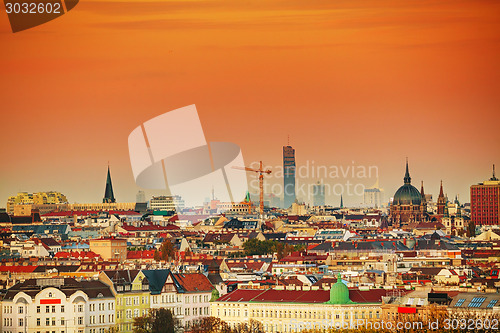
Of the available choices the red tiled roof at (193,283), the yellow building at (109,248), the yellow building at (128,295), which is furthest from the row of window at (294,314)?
the yellow building at (109,248)

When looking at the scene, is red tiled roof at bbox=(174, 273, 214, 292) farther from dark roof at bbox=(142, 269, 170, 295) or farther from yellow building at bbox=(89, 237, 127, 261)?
yellow building at bbox=(89, 237, 127, 261)

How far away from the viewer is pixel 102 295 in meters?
68.0

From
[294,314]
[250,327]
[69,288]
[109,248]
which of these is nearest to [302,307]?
[294,314]

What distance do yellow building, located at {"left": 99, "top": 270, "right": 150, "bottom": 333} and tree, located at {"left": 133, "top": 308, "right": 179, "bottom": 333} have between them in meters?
1.34

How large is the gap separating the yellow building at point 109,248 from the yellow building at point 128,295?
52.4 metres

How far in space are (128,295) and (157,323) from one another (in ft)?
11.6

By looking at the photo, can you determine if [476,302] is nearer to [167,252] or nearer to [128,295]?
[128,295]

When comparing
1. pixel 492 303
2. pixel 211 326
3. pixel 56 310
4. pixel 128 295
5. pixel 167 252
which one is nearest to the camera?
pixel 492 303

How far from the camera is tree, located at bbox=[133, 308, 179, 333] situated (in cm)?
6556

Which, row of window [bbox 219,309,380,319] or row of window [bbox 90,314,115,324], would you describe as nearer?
row of window [bbox 219,309,380,319]

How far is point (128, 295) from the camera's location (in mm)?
69188

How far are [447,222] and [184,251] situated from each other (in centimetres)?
6599

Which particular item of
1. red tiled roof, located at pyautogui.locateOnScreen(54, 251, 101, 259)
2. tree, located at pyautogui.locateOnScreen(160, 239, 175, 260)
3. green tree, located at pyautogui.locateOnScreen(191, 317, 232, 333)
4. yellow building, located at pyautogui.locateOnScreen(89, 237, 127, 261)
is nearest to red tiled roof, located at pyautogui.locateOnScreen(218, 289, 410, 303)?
green tree, located at pyautogui.locateOnScreen(191, 317, 232, 333)

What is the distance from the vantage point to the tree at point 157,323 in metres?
65.6
